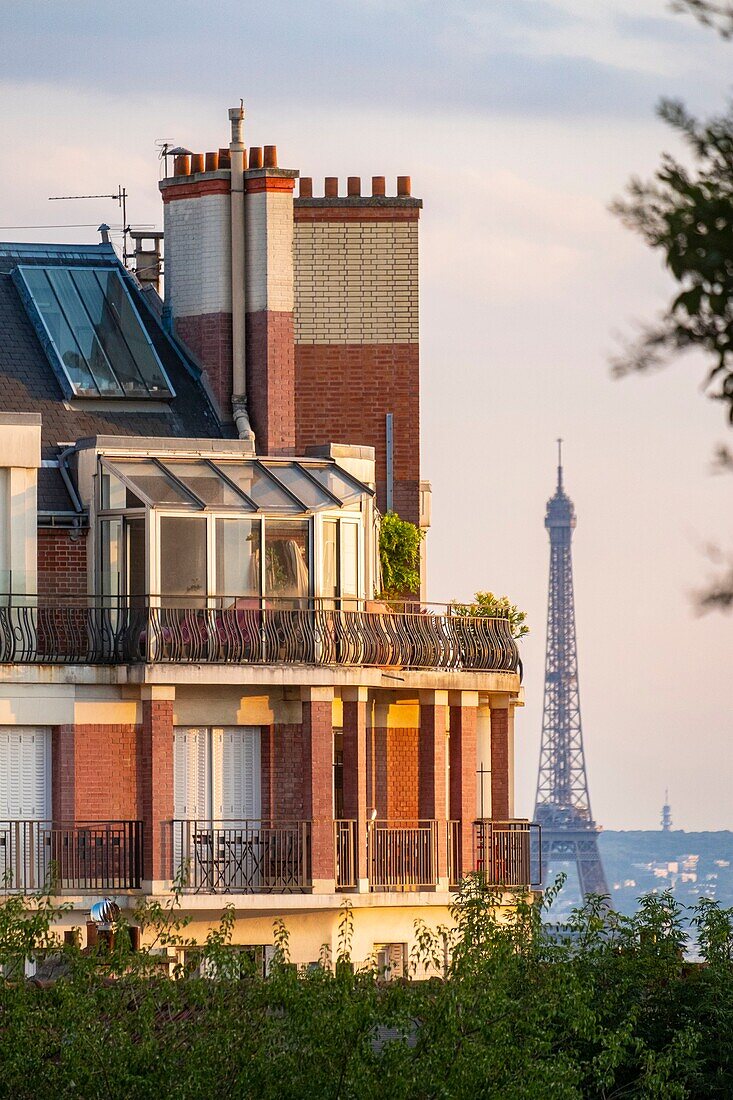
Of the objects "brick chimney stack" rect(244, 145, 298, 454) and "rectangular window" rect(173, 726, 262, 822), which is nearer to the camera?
"rectangular window" rect(173, 726, 262, 822)

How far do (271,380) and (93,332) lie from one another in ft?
11.8

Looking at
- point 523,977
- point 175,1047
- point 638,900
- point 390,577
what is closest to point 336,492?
point 390,577

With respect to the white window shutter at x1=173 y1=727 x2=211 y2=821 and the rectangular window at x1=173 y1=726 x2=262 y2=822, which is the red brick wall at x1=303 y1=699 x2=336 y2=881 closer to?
the rectangular window at x1=173 y1=726 x2=262 y2=822

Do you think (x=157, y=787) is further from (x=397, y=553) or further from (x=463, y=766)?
(x=397, y=553)

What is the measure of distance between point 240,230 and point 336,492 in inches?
275

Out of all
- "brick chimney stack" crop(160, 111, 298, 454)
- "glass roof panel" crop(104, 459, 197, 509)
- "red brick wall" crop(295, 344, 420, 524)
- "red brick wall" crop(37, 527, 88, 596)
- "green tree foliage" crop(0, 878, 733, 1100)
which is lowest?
"green tree foliage" crop(0, 878, 733, 1100)

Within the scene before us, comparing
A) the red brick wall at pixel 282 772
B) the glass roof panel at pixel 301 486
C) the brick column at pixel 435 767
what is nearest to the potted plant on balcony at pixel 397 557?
the brick column at pixel 435 767

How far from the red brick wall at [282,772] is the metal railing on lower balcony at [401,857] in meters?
1.48

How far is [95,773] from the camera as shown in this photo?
4847cm

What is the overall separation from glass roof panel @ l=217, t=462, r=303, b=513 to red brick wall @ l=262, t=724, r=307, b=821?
4.00 meters

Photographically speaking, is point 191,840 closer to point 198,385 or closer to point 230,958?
point 198,385

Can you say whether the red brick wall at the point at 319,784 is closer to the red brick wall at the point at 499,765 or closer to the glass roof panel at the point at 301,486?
the glass roof panel at the point at 301,486

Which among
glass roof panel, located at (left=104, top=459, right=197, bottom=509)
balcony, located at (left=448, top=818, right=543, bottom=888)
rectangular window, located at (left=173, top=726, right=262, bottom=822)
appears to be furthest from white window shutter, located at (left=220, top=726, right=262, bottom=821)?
glass roof panel, located at (left=104, top=459, right=197, bottom=509)

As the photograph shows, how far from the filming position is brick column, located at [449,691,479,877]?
169ft
